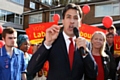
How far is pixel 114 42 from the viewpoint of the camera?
15.1 ft

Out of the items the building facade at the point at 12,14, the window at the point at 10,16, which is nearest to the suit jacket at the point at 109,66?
the building facade at the point at 12,14

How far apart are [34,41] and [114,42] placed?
9.07ft

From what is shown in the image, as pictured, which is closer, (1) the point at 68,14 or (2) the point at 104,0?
(1) the point at 68,14

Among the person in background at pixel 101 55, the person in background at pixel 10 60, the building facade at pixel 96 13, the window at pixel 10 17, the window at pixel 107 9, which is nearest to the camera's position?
the person in background at pixel 101 55

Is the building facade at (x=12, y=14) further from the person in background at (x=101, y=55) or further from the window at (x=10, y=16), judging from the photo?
the person in background at (x=101, y=55)

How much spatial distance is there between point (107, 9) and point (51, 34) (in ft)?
58.0

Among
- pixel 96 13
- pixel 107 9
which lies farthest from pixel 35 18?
pixel 107 9

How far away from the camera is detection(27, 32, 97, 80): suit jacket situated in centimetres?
220

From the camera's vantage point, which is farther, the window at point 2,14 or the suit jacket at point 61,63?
the window at point 2,14

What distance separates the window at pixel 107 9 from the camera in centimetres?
1881

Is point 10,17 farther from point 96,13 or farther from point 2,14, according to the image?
point 96,13

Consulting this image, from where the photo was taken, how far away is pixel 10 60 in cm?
386

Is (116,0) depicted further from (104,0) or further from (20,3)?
(20,3)

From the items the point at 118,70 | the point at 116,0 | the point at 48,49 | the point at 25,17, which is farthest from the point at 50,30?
the point at 25,17
